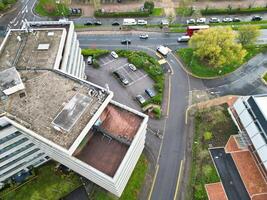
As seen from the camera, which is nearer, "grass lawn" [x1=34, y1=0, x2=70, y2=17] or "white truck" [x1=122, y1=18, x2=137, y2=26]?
"white truck" [x1=122, y1=18, x2=137, y2=26]

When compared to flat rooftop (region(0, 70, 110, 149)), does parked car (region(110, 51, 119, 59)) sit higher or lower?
higher

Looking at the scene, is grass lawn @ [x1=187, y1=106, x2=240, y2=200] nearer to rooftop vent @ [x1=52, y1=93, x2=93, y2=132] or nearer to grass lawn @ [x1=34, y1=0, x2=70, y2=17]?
rooftop vent @ [x1=52, y1=93, x2=93, y2=132]

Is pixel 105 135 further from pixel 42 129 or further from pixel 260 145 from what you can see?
pixel 260 145

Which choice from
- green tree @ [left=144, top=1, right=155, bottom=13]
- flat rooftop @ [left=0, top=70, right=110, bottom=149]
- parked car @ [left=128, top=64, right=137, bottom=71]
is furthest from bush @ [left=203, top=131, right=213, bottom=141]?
green tree @ [left=144, top=1, right=155, bottom=13]

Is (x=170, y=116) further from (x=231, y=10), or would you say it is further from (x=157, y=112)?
(x=231, y=10)

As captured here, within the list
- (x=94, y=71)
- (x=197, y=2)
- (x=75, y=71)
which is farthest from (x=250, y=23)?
(x=75, y=71)

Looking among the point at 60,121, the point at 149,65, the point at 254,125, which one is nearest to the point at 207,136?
the point at 254,125

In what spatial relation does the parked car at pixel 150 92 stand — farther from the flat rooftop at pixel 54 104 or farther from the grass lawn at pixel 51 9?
the grass lawn at pixel 51 9

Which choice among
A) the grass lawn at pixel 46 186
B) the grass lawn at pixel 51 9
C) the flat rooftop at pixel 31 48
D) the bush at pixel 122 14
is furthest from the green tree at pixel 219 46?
the grass lawn at pixel 46 186
